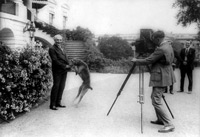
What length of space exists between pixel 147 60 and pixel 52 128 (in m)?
2.51

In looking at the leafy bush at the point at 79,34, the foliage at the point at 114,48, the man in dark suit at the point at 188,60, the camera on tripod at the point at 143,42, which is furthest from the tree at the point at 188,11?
the camera on tripod at the point at 143,42

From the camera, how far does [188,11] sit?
31.3 metres

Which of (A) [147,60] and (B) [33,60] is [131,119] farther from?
(B) [33,60]

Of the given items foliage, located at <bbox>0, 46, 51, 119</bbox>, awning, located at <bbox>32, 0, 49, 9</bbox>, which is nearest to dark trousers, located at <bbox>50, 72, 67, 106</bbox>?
foliage, located at <bbox>0, 46, 51, 119</bbox>

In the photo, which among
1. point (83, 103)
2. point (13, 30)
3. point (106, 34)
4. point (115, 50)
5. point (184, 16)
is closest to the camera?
point (83, 103)

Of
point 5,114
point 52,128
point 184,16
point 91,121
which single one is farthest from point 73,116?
point 184,16

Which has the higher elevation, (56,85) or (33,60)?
(33,60)

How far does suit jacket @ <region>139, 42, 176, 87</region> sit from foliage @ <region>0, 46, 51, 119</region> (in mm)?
2889

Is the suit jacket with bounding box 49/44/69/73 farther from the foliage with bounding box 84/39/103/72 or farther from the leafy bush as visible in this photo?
the leafy bush

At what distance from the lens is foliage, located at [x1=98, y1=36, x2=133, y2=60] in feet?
85.3

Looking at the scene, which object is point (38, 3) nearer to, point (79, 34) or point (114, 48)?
point (79, 34)

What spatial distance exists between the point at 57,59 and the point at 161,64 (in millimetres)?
3175

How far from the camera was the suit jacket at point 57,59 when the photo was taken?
755cm

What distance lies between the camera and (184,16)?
32781 millimetres
